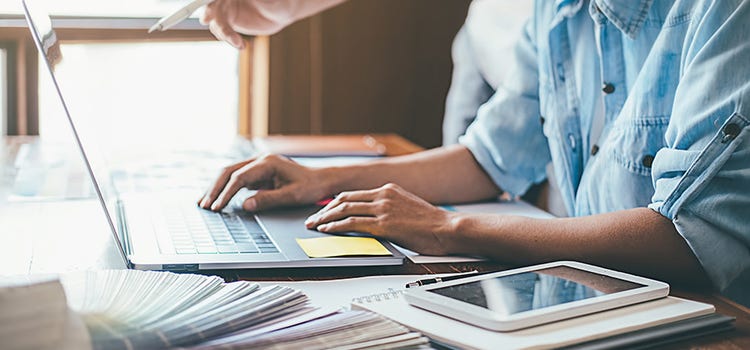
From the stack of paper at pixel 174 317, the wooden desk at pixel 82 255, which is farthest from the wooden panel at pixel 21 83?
the stack of paper at pixel 174 317

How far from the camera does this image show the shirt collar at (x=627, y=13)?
117cm

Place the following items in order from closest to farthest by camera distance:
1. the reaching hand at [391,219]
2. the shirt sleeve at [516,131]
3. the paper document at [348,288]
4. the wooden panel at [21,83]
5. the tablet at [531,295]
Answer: the tablet at [531,295]
the paper document at [348,288]
the reaching hand at [391,219]
the shirt sleeve at [516,131]
the wooden panel at [21,83]

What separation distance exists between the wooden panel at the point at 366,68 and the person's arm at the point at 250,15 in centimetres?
162

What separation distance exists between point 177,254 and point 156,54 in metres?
2.10

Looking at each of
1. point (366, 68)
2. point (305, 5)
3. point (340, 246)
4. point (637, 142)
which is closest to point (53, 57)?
point (340, 246)

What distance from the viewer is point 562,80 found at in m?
1.34

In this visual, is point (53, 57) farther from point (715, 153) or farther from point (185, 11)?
point (715, 153)

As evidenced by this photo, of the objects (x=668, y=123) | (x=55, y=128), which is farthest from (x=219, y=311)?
(x=55, y=128)

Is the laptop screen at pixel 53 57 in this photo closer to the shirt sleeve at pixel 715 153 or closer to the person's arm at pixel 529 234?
the person's arm at pixel 529 234

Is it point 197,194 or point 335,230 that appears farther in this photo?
point 197,194

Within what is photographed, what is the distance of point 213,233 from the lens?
1112 millimetres

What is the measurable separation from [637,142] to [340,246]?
0.39 meters

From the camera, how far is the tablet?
733 millimetres

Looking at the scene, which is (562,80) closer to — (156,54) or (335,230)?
(335,230)
